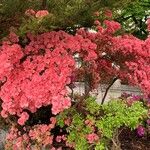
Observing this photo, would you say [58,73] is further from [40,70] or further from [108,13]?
[108,13]

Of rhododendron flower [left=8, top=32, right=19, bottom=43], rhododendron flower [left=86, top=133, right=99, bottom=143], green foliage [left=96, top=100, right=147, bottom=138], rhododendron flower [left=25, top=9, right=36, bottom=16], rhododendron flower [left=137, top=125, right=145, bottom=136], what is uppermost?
rhododendron flower [left=25, top=9, right=36, bottom=16]

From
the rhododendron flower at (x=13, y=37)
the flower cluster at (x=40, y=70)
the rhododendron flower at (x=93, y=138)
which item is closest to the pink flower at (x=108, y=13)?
the flower cluster at (x=40, y=70)

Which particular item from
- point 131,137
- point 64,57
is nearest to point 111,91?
point 131,137

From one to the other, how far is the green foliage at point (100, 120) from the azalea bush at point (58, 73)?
1 centimetres

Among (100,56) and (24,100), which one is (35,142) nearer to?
(24,100)

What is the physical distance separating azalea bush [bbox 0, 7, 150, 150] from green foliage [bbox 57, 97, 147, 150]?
0.01 meters

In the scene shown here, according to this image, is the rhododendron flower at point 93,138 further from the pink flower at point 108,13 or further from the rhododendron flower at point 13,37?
the pink flower at point 108,13

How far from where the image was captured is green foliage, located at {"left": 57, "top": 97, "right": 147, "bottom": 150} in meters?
6.89

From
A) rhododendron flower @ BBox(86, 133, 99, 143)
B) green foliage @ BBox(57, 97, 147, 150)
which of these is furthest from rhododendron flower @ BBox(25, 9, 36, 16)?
rhododendron flower @ BBox(86, 133, 99, 143)

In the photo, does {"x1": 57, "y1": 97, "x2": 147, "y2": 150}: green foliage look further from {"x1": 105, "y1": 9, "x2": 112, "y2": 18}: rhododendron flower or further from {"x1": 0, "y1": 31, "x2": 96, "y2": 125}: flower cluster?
{"x1": 105, "y1": 9, "x2": 112, "y2": 18}: rhododendron flower

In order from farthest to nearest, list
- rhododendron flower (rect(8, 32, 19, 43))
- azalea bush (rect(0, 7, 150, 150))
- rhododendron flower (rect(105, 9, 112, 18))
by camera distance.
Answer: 1. rhododendron flower (rect(105, 9, 112, 18))
2. rhododendron flower (rect(8, 32, 19, 43))
3. azalea bush (rect(0, 7, 150, 150))

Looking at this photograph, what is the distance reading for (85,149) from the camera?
6.93 metres

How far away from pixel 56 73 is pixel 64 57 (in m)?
0.32

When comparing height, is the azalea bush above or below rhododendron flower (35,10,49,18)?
below
